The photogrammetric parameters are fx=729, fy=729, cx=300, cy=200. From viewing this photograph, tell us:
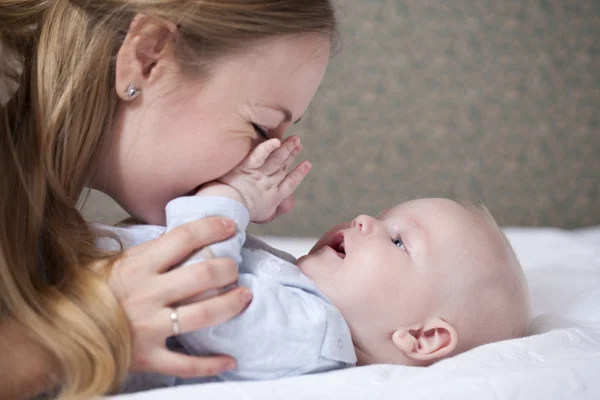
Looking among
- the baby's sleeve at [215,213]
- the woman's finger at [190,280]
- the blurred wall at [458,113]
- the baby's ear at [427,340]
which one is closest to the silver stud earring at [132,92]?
the baby's sleeve at [215,213]

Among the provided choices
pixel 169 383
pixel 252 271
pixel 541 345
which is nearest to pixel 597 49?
pixel 541 345

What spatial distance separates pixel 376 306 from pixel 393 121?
4.49ft

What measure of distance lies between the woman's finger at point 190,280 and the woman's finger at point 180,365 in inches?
2.8

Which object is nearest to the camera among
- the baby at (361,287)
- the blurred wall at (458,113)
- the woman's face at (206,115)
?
the baby at (361,287)

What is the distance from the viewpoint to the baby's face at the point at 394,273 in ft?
3.66

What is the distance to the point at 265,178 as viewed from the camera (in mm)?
1185

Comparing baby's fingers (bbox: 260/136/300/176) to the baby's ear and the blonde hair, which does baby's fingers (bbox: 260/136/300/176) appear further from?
the baby's ear

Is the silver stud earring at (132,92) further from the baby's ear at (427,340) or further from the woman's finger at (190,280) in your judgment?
the baby's ear at (427,340)

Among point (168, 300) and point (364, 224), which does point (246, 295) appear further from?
point (364, 224)

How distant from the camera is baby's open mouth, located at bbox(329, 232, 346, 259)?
4.03 ft

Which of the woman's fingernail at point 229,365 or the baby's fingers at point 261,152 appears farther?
the baby's fingers at point 261,152

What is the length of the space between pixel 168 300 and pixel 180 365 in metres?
0.09

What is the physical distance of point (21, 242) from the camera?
3.36 ft

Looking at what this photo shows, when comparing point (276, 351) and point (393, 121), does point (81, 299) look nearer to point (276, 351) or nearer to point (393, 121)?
point (276, 351)
